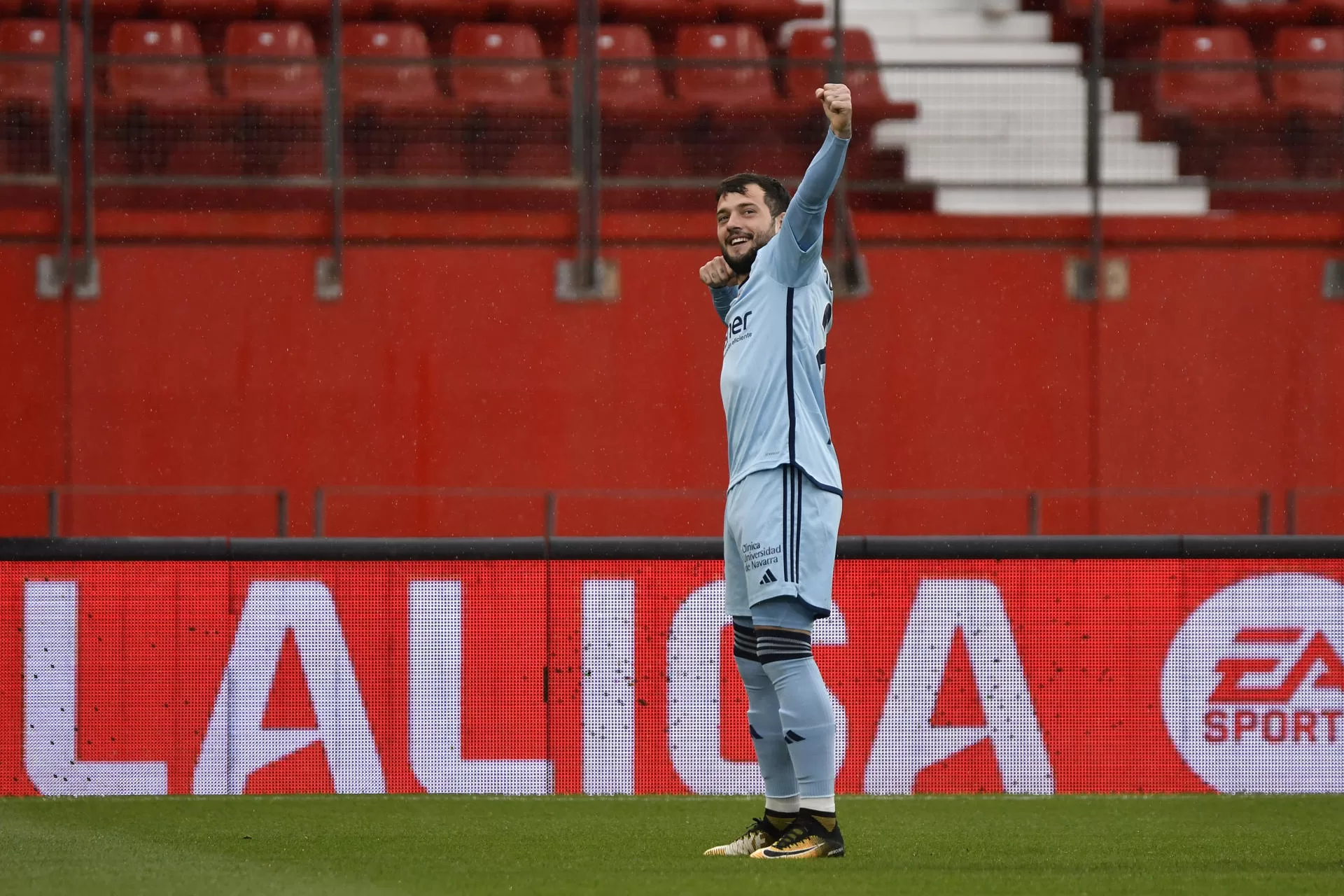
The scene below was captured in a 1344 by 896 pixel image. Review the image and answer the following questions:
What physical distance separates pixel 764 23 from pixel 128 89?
3.89 meters

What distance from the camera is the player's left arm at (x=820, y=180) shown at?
4.16 m

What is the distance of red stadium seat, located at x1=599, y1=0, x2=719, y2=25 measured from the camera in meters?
11.7

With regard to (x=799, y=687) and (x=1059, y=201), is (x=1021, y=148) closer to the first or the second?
(x=1059, y=201)

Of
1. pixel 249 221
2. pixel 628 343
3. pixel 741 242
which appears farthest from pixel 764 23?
pixel 741 242

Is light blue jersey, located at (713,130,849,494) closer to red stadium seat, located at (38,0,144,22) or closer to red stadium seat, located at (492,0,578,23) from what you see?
red stadium seat, located at (492,0,578,23)

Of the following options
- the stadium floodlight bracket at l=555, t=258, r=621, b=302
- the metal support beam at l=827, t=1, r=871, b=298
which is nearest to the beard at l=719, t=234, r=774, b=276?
the metal support beam at l=827, t=1, r=871, b=298

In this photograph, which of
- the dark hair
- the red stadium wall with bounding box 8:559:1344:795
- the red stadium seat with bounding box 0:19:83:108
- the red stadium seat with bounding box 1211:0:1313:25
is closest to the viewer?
the dark hair

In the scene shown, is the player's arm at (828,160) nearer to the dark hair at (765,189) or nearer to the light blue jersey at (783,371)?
the light blue jersey at (783,371)

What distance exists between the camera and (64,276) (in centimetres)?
1025

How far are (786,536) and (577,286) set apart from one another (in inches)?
248

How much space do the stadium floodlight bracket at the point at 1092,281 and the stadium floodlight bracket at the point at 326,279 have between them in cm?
405

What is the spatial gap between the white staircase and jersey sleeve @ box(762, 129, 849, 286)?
6.13 metres

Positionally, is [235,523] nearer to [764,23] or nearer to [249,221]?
[249,221]

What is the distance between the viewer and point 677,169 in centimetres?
1055
